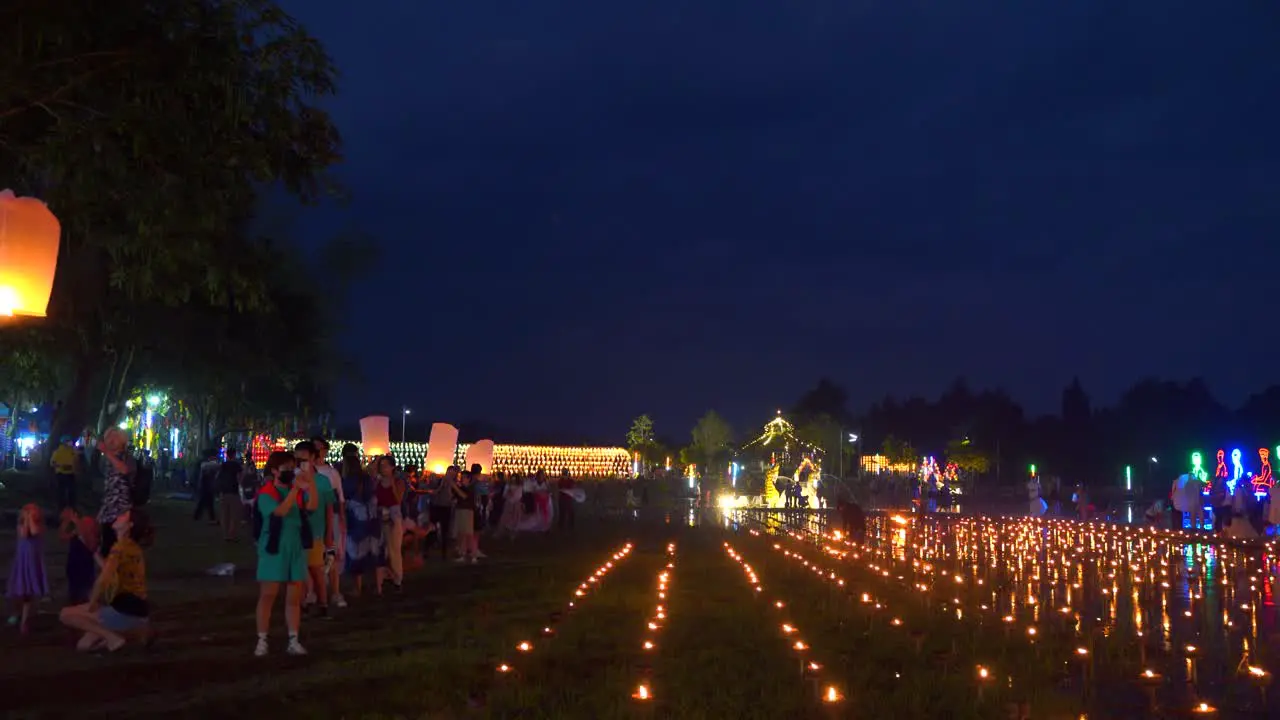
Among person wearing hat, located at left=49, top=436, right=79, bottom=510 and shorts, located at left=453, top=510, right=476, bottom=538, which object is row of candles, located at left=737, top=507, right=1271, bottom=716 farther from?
person wearing hat, located at left=49, top=436, right=79, bottom=510

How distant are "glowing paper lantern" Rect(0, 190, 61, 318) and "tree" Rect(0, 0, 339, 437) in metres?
1.11

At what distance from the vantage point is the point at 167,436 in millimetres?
62562

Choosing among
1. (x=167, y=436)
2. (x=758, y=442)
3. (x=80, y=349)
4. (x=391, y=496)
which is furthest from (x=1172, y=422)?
(x=391, y=496)

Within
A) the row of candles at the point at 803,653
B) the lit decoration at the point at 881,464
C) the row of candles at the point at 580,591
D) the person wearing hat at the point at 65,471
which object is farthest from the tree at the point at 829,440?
the row of candles at the point at 803,653

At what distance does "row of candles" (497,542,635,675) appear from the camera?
1077 centimetres

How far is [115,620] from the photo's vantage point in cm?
1088

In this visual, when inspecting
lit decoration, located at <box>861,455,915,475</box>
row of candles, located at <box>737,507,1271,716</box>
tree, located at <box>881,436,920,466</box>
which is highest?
tree, located at <box>881,436,920,466</box>

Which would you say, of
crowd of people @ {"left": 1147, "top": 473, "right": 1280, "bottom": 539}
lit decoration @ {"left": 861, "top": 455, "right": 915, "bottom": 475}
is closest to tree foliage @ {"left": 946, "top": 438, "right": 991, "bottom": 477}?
lit decoration @ {"left": 861, "top": 455, "right": 915, "bottom": 475}

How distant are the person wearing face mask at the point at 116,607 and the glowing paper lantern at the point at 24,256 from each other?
297 cm

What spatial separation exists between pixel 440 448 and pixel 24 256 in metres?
19.6

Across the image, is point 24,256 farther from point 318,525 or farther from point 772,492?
point 772,492

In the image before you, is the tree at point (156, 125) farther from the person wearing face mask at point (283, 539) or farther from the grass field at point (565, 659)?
the grass field at point (565, 659)

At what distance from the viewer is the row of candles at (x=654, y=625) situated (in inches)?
344

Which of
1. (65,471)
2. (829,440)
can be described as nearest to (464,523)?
(65,471)
